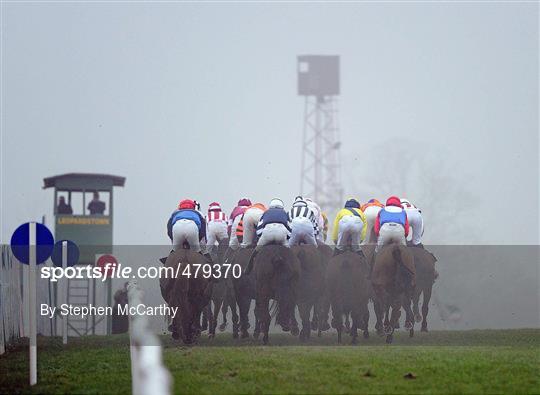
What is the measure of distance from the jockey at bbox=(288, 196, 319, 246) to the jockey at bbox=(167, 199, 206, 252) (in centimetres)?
193

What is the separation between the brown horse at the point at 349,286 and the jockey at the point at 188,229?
2.30 m

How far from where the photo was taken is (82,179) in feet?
123

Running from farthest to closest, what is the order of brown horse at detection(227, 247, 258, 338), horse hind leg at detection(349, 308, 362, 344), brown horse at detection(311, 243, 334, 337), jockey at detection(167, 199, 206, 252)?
brown horse at detection(311, 243, 334, 337)
brown horse at detection(227, 247, 258, 338)
horse hind leg at detection(349, 308, 362, 344)
jockey at detection(167, 199, 206, 252)

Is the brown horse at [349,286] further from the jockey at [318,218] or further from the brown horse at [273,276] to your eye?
the jockey at [318,218]

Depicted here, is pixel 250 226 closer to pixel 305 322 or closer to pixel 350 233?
pixel 350 233

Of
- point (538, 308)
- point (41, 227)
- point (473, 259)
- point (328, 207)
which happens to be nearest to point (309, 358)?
point (41, 227)

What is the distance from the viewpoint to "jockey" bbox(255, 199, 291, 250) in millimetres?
21125

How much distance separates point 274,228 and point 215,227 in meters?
3.54

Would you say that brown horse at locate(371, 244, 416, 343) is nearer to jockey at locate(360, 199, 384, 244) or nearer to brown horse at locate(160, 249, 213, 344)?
jockey at locate(360, 199, 384, 244)

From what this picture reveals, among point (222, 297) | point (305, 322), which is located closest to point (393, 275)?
point (305, 322)

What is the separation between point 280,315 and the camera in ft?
71.9

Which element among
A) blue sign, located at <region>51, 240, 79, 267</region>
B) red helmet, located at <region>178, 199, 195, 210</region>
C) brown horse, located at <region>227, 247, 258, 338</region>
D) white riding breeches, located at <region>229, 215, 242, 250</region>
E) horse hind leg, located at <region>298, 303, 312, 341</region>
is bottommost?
horse hind leg, located at <region>298, 303, 312, 341</region>

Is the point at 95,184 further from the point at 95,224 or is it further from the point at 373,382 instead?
the point at 373,382

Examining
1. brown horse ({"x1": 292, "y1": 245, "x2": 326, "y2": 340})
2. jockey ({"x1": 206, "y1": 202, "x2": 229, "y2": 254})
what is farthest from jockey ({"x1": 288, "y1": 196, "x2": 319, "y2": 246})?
jockey ({"x1": 206, "y1": 202, "x2": 229, "y2": 254})
